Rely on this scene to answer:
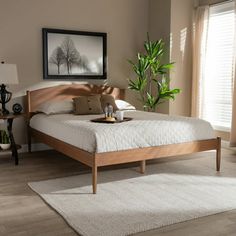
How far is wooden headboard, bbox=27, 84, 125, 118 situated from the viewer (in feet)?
16.7

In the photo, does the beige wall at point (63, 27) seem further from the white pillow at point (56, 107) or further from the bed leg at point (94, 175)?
the bed leg at point (94, 175)

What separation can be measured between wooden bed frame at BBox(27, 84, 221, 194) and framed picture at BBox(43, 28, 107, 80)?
0.21 meters

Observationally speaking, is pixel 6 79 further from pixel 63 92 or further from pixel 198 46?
pixel 198 46

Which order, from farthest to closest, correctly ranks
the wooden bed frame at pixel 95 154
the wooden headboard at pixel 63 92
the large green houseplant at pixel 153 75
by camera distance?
the large green houseplant at pixel 153 75 → the wooden headboard at pixel 63 92 → the wooden bed frame at pixel 95 154

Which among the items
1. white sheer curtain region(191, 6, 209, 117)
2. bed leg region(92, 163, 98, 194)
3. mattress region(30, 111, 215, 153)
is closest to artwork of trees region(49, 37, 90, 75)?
mattress region(30, 111, 215, 153)

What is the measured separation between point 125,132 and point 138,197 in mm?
687

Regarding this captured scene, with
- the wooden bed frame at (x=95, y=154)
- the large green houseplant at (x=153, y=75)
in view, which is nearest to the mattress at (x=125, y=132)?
the wooden bed frame at (x=95, y=154)

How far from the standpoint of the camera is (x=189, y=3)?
18.9 feet

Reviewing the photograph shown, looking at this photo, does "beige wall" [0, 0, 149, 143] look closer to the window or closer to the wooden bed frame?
the wooden bed frame

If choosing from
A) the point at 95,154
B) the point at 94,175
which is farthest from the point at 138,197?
the point at 95,154

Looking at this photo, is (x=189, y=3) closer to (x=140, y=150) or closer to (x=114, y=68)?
(x=114, y=68)

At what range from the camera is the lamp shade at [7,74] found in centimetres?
437

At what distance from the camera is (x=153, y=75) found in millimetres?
5957

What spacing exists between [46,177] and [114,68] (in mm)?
2662
